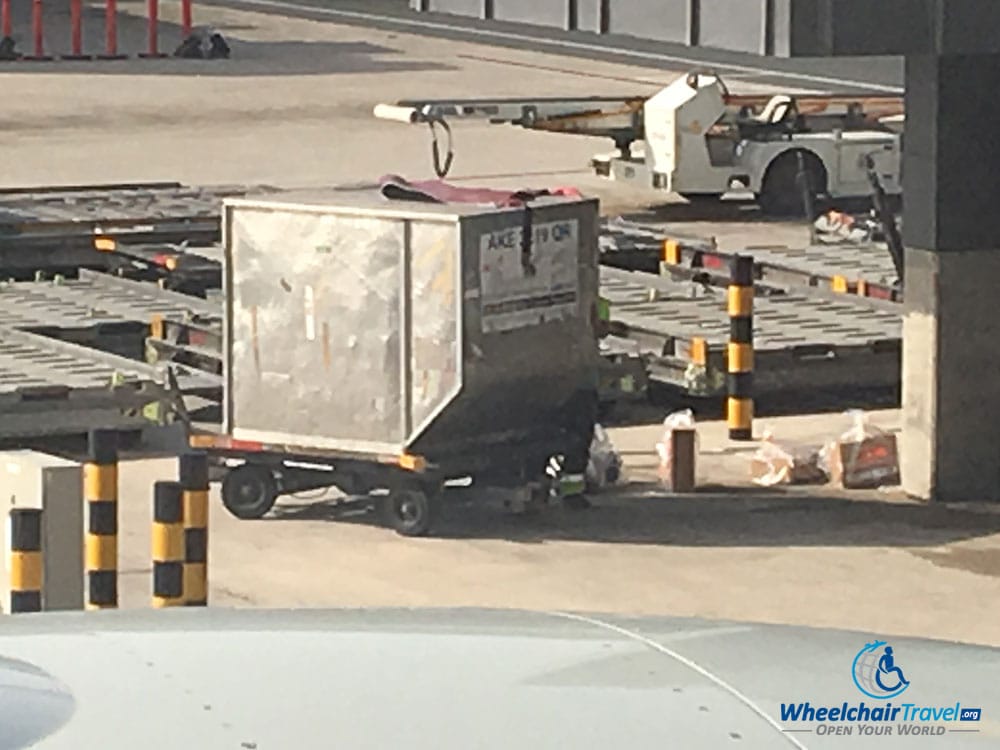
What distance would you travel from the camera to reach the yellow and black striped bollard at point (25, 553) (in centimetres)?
909

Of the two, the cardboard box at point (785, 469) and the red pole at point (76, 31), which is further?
the red pole at point (76, 31)

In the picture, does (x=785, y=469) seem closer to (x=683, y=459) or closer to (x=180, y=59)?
(x=683, y=459)

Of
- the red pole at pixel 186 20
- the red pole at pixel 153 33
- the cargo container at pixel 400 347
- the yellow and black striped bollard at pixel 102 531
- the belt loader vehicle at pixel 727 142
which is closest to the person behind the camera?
the yellow and black striped bollard at pixel 102 531

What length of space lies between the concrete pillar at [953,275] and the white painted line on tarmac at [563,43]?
20502 mm

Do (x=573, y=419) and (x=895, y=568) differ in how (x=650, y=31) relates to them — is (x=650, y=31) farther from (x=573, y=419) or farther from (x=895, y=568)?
(x=895, y=568)

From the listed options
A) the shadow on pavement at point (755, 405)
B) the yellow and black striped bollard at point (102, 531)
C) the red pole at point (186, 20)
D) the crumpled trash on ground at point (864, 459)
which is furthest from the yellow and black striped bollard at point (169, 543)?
the red pole at point (186, 20)

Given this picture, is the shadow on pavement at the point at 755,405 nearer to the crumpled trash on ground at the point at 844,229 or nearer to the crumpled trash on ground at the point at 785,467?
the crumpled trash on ground at the point at 785,467

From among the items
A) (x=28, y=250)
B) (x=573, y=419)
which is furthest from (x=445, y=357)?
(x=28, y=250)

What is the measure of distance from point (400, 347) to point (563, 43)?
35092 millimetres

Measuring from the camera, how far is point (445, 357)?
41.5ft

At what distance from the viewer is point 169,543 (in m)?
9.61

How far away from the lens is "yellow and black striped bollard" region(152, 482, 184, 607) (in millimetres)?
9516

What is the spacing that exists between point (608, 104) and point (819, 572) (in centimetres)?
1479

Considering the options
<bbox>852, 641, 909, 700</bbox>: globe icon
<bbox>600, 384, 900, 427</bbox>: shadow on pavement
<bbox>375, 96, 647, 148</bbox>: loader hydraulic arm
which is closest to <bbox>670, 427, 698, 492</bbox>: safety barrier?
<bbox>600, 384, 900, 427</bbox>: shadow on pavement
